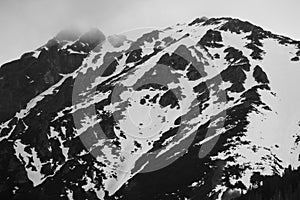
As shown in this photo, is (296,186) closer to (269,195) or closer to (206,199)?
(269,195)

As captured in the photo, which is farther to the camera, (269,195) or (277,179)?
(277,179)

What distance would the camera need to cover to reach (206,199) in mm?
199250

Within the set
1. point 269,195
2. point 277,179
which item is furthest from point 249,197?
point 277,179

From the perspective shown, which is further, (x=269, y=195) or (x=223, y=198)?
(x=223, y=198)

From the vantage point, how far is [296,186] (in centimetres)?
16800

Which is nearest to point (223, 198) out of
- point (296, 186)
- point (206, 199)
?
point (206, 199)

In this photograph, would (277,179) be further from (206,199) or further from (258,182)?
(206,199)

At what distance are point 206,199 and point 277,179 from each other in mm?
25422

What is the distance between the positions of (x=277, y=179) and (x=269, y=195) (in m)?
22.2

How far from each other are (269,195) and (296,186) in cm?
816

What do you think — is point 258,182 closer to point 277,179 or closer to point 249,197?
point 277,179

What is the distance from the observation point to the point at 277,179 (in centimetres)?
19038

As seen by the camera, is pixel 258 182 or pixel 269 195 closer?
pixel 269 195

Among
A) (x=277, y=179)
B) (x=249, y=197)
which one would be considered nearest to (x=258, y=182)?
(x=277, y=179)
